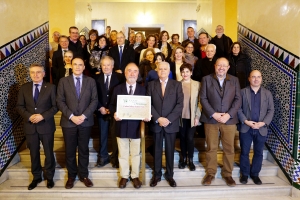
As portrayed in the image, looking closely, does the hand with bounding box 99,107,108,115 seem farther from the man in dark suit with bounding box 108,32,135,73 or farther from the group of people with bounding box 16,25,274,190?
the man in dark suit with bounding box 108,32,135,73

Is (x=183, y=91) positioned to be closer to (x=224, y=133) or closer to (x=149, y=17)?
(x=224, y=133)

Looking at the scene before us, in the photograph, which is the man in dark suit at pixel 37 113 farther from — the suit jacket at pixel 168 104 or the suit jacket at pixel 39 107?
the suit jacket at pixel 168 104

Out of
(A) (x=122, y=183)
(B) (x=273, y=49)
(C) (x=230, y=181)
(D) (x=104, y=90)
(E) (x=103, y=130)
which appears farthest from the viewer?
(B) (x=273, y=49)

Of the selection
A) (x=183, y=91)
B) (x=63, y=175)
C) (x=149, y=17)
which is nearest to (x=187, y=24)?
(x=149, y=17)

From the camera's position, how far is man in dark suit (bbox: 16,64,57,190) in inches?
133

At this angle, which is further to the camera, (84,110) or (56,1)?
(56,1)

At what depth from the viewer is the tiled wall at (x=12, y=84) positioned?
12.1 ft

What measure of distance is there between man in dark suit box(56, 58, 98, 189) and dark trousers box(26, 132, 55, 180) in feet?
0.74

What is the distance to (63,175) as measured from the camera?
375 cm

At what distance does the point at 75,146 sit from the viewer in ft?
11.3

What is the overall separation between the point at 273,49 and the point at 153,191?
8.81 feet

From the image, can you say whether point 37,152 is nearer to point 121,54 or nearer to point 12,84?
point 12,84

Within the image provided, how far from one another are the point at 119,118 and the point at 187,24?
891 centimetres

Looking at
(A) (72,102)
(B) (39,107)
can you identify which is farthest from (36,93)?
(A) (72,102)
